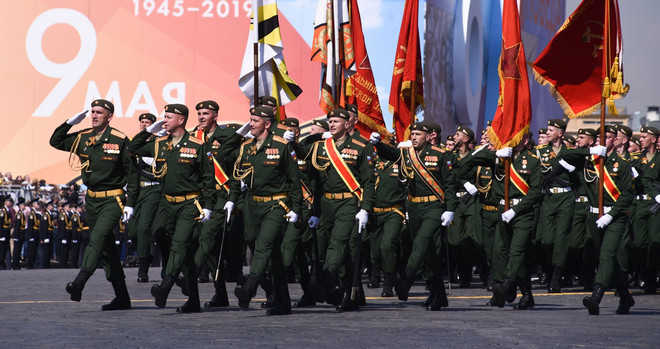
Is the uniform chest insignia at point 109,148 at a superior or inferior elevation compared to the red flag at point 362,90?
inferior

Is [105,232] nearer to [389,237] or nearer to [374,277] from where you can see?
[389,237]

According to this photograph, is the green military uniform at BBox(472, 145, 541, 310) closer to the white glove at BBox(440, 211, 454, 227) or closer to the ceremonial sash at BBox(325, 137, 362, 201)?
the white glove at BBox(440, 211, 454, 227)

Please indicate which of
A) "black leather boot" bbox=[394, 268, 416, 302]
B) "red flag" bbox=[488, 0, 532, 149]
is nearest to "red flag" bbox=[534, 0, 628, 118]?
"red flag" bbox=[488, 0, 532, 149]

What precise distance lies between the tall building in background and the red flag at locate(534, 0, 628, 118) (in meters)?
18.8

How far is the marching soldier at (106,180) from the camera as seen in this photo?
1198 cm

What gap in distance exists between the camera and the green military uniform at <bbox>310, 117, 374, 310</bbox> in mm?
12078

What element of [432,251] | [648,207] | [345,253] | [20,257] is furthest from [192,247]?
[20,257]

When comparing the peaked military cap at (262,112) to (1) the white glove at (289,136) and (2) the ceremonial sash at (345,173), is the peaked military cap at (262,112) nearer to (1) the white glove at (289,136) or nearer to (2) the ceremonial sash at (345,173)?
(1) the white glove at (289,136)

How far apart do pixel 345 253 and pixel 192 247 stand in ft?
5.07

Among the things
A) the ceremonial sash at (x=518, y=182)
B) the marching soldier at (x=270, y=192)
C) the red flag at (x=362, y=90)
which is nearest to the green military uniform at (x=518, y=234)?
the ceremonial sash at (x=518, y=182)

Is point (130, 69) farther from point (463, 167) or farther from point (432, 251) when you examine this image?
point (432, 251)

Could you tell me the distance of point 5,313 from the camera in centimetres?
1150

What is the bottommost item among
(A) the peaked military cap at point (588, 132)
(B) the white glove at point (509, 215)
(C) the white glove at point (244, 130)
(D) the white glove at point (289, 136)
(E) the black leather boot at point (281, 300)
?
(E) the black leather boot at point (281, 300)

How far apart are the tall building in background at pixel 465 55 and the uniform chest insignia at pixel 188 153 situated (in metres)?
21.2
